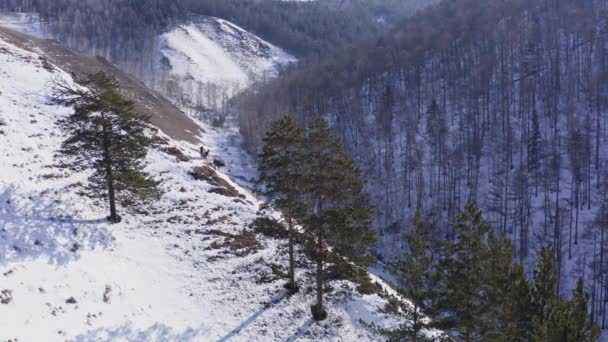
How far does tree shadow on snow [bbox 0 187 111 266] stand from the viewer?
65.9 feet

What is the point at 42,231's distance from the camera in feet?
73.8

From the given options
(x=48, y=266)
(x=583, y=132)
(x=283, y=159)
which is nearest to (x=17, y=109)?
(x=48, y=266)

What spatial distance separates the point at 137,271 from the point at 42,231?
580 cm

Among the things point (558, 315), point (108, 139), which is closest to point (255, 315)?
point (108, 139)

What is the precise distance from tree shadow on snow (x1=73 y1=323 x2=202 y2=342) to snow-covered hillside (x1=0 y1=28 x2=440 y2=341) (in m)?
0.05

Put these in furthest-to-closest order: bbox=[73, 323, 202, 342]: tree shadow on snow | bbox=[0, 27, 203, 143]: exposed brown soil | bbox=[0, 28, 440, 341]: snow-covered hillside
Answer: bbox=[0, 27, 203, 143]: exposed brown soil → bbox=[0, 28, 440, 341]: snow-covered hillside → bbox=[73, 323, 202, 342]: tree shadow on snow

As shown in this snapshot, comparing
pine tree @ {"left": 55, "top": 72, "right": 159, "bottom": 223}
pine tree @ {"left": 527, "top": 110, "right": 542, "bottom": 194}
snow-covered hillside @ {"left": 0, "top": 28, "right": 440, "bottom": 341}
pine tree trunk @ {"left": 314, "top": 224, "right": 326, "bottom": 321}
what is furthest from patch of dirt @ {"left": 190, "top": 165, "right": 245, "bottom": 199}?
pine tree @ {"left": 527, "top": 110, "right": 542, "bottom": 194}

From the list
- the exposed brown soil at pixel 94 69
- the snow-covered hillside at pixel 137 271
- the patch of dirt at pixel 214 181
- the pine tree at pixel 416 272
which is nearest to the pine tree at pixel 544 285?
the pine tree at pixel 416 272

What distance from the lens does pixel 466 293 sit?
1528cm

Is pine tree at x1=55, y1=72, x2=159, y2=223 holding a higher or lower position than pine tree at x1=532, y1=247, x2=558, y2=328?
higher

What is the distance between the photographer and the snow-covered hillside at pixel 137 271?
698 inches

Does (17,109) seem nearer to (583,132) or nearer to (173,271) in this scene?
(173,271)

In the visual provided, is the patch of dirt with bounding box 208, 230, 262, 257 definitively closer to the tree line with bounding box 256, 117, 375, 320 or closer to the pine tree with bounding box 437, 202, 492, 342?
the tree line with bounding box 256, 117, 375, 320

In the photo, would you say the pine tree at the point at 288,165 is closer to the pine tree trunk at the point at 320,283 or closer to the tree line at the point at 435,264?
the tree line at the point at 435,264
